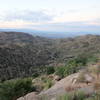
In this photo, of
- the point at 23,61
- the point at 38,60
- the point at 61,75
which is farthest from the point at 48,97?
the point at 38,60

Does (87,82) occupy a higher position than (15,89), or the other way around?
(87,82)

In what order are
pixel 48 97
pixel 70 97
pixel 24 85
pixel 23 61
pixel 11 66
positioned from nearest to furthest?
pixel 70 97 → pixel 48 97 → pixel 24 85 → pixel 11 66 → pixel 23 61

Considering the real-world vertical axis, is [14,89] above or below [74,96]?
below

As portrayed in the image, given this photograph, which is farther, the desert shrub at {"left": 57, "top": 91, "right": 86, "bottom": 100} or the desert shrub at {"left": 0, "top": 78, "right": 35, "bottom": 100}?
the desert shrub at {"left": 0, "top": 78, "right": 35, "bottom": 100}

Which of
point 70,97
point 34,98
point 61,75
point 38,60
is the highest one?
point 70,97

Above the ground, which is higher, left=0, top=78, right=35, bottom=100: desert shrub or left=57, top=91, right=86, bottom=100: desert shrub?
left=57, top=91, right=86, bottom=100: desert shrub

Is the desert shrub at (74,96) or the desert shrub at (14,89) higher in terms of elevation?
the desert shrub at (74,96)

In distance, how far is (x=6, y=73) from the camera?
131 feet

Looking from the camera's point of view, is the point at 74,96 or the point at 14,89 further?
the point at 14,89

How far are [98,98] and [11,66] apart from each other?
41.0m

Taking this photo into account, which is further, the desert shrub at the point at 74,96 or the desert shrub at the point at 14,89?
the desert shrub at the point at 14,89

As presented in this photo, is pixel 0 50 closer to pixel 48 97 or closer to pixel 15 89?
→ pixel 15 89

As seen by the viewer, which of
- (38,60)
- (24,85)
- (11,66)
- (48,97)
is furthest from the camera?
(38,60)

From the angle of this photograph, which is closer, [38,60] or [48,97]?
[48,97]
